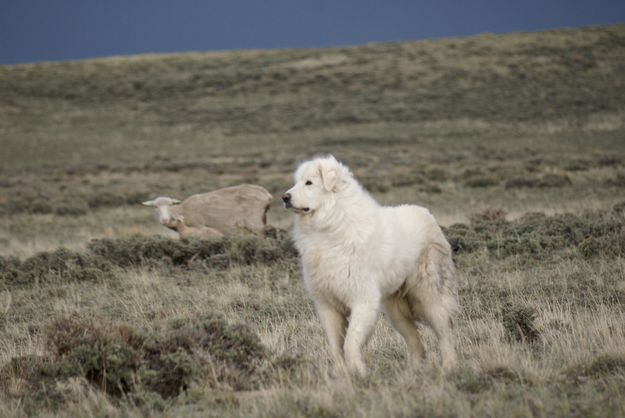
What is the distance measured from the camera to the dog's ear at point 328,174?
598 centimetres

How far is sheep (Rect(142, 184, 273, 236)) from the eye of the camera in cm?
1341

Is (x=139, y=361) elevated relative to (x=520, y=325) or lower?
elevated

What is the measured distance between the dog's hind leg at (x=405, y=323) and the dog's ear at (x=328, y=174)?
1127 millimetres

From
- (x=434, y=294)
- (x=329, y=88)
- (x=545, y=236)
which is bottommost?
(x=545, y=236)

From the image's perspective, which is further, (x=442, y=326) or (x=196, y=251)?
(x=196, y=251)

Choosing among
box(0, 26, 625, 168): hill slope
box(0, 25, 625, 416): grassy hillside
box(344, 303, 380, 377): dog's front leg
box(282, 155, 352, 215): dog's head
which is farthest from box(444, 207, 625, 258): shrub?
box(0, 26, 625, 168): hill slope

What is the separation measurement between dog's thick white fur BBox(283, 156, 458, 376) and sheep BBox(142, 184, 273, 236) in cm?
723

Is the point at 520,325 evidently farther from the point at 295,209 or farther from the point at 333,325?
the point at 295,209

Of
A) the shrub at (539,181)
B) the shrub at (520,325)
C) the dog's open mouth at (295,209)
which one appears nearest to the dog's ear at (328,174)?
the dog's open mouth at (295,209)

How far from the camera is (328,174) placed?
5.97m

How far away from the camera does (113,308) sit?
877cm

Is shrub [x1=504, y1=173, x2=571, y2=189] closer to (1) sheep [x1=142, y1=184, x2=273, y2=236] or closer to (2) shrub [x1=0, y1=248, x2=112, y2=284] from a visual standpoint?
(1) sheep [x1=142, y1=184, x2=273, y2=236]

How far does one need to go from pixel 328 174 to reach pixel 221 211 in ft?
25.6

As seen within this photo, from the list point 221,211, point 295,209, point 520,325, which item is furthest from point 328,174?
point 221,211
